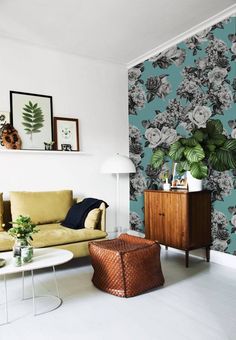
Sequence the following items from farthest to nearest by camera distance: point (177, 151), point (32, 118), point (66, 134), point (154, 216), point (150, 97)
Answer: point (150, 97), point (66, 134), point (32, 118), point (154, 216), point (177, 151)

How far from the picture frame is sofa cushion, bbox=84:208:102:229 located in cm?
102

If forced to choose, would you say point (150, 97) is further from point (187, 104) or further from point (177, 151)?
point (177, 151)

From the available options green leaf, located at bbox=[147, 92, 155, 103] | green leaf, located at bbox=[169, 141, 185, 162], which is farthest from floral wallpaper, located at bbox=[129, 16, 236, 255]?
green leaf, located at bbox=[169, 141, 185, 162]

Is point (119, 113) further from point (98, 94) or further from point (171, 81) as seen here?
point (171, 81)

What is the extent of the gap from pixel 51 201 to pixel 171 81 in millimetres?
2255

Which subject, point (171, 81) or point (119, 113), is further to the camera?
point (119, 113)

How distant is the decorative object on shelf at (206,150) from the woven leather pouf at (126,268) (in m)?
1.04

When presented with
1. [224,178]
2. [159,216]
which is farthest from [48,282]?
[224,178]

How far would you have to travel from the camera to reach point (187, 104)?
3.89 meters

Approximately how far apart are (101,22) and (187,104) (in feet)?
4.72

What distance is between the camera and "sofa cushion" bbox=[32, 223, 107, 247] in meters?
3.13

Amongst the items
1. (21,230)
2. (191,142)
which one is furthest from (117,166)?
(21,230)

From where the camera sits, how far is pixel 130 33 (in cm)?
383

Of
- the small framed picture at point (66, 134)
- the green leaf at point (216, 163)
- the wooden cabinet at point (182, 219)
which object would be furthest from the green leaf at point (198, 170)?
the small framed picture at point (66, 134)
